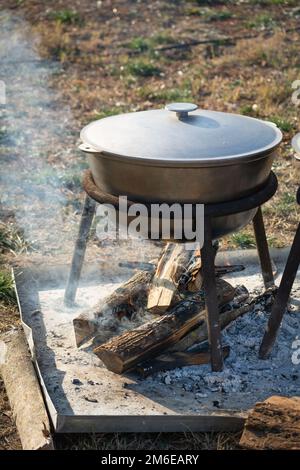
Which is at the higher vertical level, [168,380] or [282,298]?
[282,298]

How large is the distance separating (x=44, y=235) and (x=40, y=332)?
4.96 feet

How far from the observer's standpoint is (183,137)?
11.5ft

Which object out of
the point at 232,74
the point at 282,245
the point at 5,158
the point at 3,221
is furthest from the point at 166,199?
the point at 232,74

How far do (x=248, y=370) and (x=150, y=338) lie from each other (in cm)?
55

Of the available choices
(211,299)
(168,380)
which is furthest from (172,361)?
(211,299)

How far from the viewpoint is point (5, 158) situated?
677 cm

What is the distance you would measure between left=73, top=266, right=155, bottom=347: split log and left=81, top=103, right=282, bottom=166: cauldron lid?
904 mm

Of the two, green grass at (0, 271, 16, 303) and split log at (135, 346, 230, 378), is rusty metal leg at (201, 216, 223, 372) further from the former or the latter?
green grass at (0, 271, 16, 303)

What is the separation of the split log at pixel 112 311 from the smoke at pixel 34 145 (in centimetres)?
138

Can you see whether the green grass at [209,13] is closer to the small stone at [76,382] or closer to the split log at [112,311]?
the split log at [112,311]

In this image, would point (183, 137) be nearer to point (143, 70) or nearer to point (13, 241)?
point (13, 241)

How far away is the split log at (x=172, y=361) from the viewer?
12.0 feet

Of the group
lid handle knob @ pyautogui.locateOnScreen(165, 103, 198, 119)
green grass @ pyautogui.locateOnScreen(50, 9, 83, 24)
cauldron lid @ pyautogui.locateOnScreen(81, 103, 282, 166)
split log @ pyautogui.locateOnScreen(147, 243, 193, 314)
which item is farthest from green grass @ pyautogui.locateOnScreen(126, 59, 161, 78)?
lid handle knob @ pyautogui.locateOnScreen(165, 103, 198, 119)

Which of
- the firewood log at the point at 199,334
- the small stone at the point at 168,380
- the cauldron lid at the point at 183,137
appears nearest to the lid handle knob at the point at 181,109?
the cauldron lid at the point at 183,137
